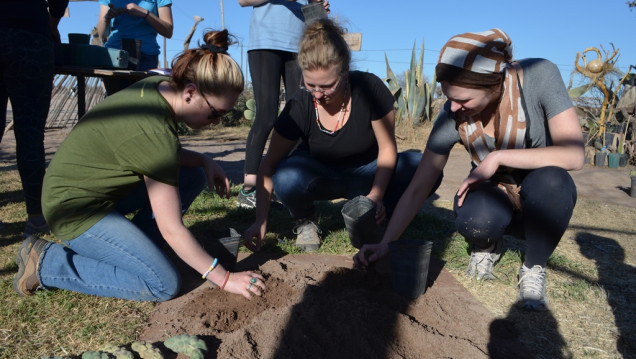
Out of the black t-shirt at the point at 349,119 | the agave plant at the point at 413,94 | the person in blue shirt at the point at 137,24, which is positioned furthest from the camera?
the agave plant at the point at 413,94

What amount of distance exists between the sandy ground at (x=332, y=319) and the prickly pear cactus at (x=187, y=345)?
3.2 inches

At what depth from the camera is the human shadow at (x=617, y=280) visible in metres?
2.09

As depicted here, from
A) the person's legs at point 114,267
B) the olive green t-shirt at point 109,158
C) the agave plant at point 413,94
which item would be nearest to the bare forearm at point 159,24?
the olive green t-shirt at point 109,158

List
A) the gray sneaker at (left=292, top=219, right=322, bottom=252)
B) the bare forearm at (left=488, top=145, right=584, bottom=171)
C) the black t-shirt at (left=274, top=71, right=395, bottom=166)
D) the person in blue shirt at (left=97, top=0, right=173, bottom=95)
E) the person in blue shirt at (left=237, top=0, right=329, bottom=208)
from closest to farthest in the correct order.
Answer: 1. the bare forearm at (left=488, top=145, right=584, bottom=171)
2. the black t-shirt at (left=274, top=71, right=395, bottom=166)
3. the gray sneaker at (left=292, top=219, right=322, bottom=252)
4. the person in blue shirt at (left=237, top=0, right=329, bottom=208)
5. the person in blue shirt at (left=97, top=0, right=173, bottom=95)

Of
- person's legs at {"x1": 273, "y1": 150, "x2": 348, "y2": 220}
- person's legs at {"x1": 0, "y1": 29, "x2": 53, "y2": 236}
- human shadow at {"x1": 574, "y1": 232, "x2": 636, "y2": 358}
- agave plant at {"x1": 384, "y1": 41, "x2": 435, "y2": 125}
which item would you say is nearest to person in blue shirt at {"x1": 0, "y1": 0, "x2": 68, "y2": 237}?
person's legs at {"x1": 0, "y1": 29, "x2": 53, "y2": 236}

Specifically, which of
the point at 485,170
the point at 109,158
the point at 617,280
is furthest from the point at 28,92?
the point at 617,280

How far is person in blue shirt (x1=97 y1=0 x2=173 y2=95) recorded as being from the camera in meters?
4.02

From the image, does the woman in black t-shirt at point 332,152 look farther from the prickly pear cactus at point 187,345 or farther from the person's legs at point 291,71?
the prickly pear cactus at point 187,345

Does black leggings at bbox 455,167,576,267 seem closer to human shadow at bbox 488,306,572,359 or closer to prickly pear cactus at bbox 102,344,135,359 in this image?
human shadow at bbox 488,306,572,359

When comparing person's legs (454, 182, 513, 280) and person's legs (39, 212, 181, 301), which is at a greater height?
person's legs (454, 182, 513, 280)

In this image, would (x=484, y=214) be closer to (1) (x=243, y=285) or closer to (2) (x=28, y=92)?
(1) (x=243, y=285)

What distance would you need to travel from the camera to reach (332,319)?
78.7 inches

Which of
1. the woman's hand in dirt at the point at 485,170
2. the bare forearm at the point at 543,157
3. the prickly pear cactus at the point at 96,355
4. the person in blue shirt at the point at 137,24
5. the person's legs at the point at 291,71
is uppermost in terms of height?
the person in blue shirt at the point at 137,24

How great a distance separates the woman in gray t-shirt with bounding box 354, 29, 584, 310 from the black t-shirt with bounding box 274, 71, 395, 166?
1.71 ft
